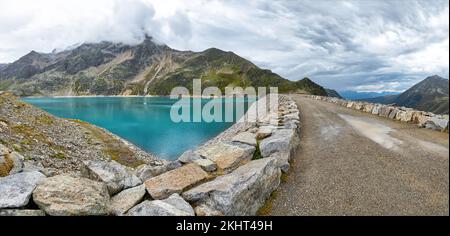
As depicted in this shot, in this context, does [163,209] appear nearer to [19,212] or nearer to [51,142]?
[19,212]

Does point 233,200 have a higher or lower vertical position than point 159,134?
higher

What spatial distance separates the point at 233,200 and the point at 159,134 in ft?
174

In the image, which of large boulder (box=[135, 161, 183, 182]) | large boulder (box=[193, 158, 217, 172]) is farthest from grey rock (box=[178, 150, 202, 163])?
large boulder (box=[193, 158, 217, 172])

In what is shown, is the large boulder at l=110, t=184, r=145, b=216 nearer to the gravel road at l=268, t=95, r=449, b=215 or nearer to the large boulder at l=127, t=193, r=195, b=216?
the large boulder at l=127, t=193, r=195, b=216

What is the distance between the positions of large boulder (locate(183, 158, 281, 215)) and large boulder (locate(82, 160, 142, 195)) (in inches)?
75.6

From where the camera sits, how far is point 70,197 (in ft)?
21.9

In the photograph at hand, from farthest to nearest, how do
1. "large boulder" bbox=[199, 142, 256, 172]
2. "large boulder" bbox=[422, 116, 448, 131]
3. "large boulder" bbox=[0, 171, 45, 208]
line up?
"large boulder" bbox=[422, 116, 448, 131] → "large boulder" bbox=[199, 142, 256, 172] → "large boulder" bbox=[0, 171, 45, 208]

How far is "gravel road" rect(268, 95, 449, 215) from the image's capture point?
25.0 ft
